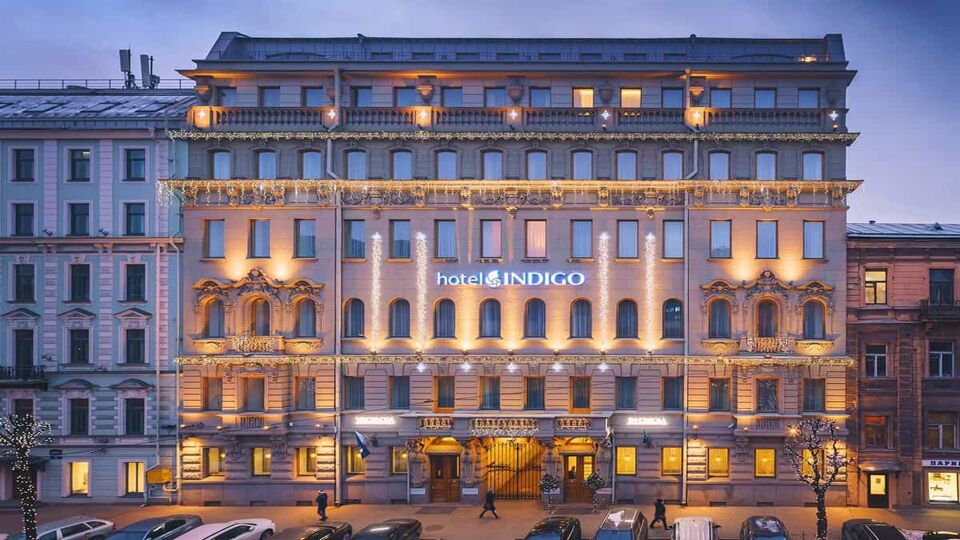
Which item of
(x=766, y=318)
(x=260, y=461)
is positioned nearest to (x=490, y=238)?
(x=766, y=318)

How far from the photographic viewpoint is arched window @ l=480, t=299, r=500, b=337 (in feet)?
128

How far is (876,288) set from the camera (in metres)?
38.8

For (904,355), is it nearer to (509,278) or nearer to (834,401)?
(834,401)

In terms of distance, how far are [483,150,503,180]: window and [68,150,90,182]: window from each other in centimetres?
2290

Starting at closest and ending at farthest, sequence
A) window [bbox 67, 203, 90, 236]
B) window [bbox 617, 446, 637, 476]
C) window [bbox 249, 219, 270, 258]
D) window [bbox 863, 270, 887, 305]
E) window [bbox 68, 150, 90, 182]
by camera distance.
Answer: window [bbox 617, 446, 637, 476], window [bbox 863, 270, 887, 305], window [bbox 249, 219, 270, 258], window [bbox 67, 203, 90, 236], window [bbox 68, 150, 90, 182]

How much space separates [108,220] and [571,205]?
26357 mm

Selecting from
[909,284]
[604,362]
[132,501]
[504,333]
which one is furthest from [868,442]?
[132,501]

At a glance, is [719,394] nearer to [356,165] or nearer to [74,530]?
[356,165]

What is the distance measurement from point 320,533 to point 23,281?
80.1 ft

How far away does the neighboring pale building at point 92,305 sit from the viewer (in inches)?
1539

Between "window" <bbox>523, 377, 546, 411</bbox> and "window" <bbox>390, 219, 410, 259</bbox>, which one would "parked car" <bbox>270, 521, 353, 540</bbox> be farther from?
"window" <bbox>390, 219, 410, 259</bbox>

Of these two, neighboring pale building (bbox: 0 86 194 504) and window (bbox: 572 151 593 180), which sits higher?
window (bbox: 572 151 593 180)

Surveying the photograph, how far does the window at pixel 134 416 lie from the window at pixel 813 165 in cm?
3947

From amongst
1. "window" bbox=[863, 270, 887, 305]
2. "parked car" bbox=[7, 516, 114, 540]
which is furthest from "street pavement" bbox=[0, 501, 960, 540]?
"window" bbox=[863, 270, 887, 305]
